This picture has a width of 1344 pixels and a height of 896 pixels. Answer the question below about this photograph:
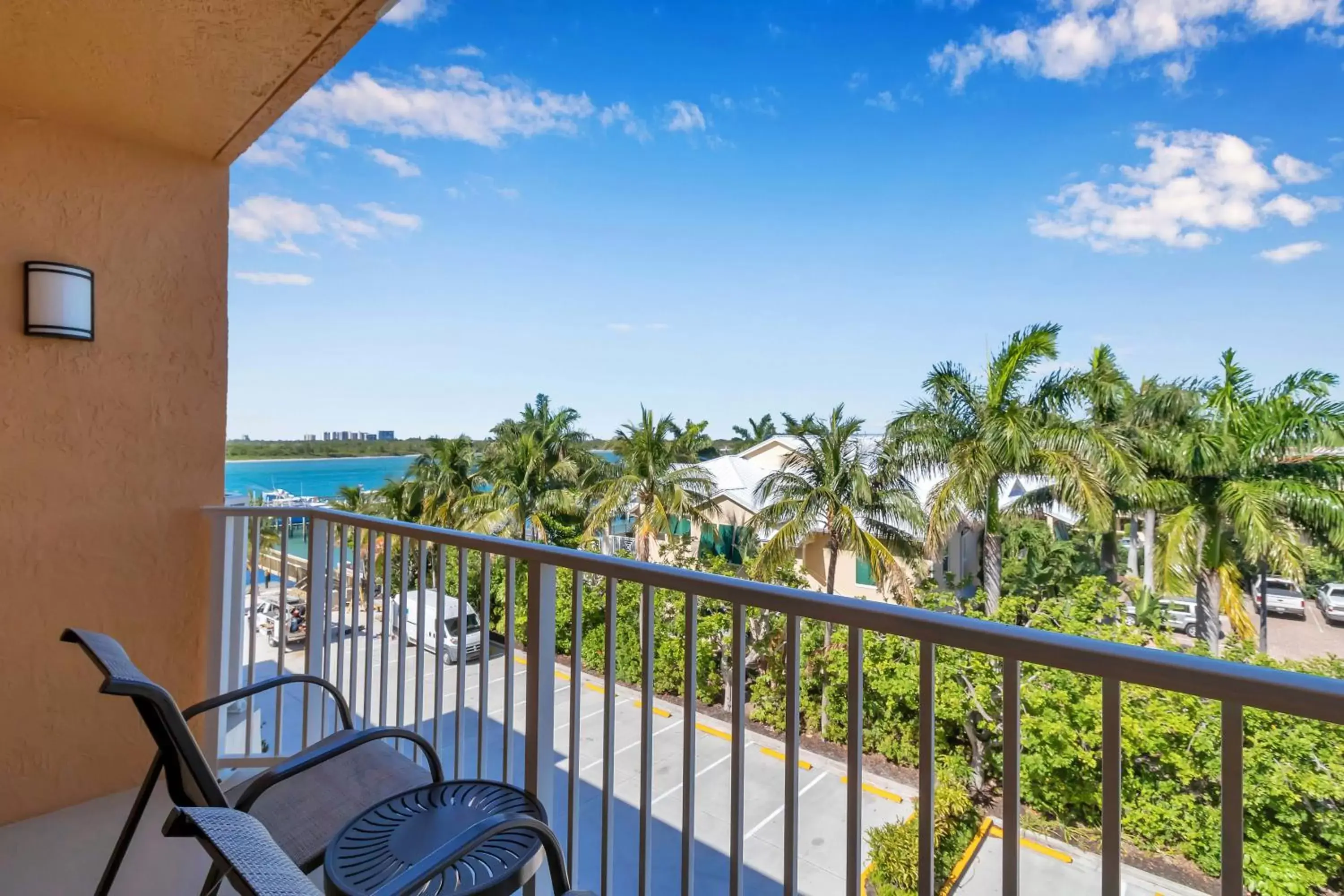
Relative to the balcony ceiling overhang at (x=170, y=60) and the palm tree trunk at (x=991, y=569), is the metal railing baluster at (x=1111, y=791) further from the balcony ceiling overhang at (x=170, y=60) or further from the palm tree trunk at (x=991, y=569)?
the palm tree trunk at (x=991, y=569)

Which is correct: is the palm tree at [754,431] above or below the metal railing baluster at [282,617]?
above

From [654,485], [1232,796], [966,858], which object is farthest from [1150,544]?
[1232,796]

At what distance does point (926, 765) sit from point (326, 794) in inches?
52.0

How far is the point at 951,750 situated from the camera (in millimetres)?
14391

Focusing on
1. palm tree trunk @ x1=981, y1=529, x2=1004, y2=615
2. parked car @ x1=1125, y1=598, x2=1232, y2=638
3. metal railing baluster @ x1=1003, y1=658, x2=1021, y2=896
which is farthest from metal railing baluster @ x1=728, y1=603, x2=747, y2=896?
parked car @ x1=1125, y1=598, x2=1232, y2=638

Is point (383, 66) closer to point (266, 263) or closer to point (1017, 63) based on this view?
point (266, 263)

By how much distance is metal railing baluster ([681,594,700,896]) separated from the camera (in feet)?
4.29

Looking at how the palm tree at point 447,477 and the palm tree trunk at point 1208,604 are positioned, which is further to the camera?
the palm tree at point 447,477

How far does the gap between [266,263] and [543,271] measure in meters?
13.6

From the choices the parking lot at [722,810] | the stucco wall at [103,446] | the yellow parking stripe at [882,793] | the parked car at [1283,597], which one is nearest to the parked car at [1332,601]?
the parked car at [1283,597]

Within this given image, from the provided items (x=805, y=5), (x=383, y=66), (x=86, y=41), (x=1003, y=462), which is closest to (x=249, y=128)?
(x=86, y=41)

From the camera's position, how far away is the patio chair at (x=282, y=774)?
1175 millimetres

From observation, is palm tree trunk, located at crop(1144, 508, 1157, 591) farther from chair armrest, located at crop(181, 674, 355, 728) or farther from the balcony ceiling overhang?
the balcony ceiling overhang

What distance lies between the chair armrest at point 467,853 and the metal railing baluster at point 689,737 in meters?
0.25
